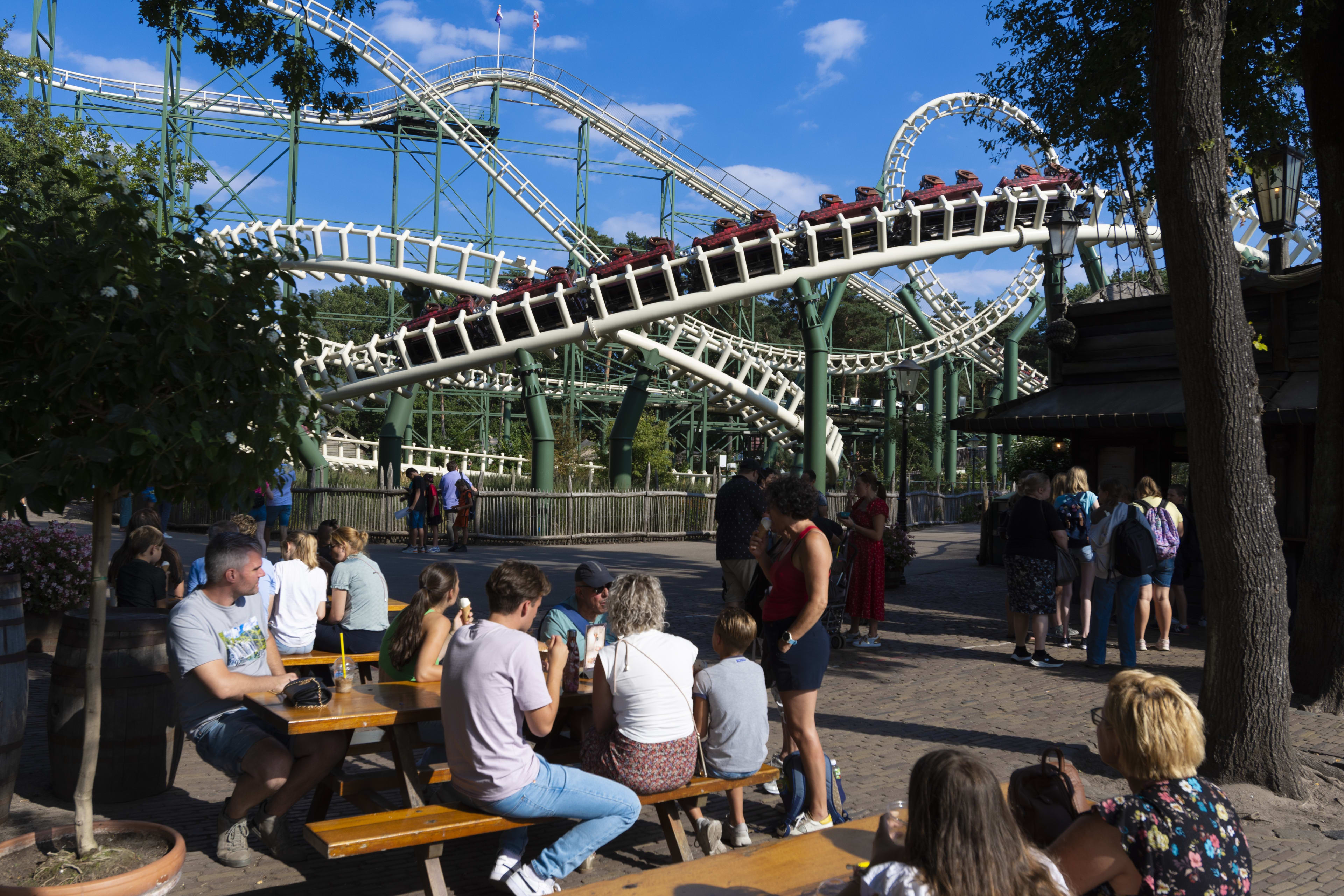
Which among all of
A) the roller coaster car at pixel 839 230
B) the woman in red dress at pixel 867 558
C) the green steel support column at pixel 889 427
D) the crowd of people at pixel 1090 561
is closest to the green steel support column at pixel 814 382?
the roller coaster car at pixel 839 230

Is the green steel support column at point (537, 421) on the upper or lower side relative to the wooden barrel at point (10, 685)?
upper

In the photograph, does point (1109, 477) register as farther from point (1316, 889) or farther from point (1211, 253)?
point (1316, 889)

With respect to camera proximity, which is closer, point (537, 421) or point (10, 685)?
point (10, 685)

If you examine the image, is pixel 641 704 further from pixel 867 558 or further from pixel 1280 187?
pixel 1280 187

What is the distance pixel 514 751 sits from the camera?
3531 mm

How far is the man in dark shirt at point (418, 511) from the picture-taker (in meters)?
16.5

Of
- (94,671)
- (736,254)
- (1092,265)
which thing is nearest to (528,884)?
(94,671)

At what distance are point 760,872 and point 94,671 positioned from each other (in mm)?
2675

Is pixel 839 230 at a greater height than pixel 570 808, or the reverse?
pixel 839 230

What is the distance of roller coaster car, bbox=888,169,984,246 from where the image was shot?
19.7m

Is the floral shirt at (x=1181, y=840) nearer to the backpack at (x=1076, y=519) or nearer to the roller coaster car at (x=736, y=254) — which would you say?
the backpack at (x=1076, y=519)

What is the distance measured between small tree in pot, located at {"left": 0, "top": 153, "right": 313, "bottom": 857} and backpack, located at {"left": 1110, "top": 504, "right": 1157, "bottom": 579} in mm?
6697

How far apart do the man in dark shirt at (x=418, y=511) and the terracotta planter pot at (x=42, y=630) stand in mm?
8563

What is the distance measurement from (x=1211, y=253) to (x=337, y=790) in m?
4.95
